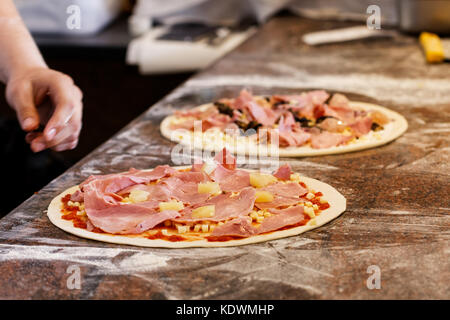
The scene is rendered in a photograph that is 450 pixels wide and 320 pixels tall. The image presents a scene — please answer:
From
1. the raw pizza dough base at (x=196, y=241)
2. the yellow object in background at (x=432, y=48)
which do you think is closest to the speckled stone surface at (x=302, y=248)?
the raw pizza dough base at (x=196, y=241)

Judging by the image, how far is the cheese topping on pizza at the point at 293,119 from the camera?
2.06 meters

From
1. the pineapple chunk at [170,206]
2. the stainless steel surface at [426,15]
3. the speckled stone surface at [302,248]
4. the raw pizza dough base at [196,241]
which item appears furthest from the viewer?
the stainless steel surface at [426,15]

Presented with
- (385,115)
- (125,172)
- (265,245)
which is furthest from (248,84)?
(265,245)

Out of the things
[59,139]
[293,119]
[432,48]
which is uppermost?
[59,139]

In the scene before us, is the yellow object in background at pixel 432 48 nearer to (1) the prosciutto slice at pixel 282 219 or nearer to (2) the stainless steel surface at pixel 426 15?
(2) the stainless steel surface at pixel 426 15

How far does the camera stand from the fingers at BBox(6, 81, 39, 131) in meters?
1.76

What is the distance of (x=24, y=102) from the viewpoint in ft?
5.98

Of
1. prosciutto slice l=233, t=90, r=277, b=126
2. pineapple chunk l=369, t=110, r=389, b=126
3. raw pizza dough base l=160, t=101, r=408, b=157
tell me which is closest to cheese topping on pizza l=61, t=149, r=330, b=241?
raw pizza dough base l=160, t=101, r=408, b=157

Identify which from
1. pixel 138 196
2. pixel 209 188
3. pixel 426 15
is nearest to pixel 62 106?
pixel 138 196

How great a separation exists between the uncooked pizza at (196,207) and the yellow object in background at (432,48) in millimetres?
1462

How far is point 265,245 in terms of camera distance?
4.69 feet

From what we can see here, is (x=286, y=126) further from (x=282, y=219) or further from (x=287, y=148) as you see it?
(x=282, y=219)

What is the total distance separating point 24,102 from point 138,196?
48 cm
